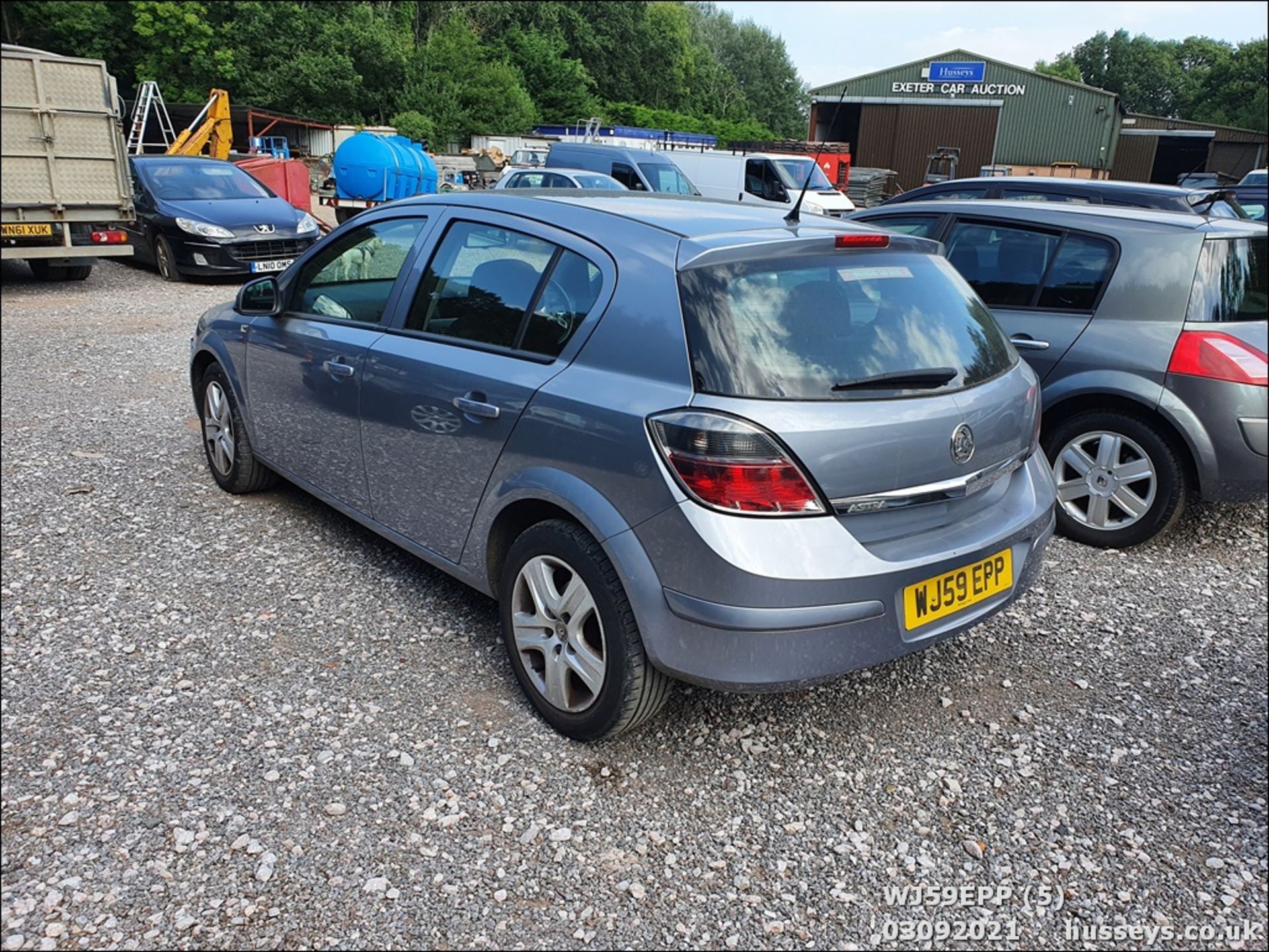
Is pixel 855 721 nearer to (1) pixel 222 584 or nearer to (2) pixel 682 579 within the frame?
(2) pixel 682 579

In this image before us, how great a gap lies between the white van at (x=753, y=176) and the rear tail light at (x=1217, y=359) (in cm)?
1693

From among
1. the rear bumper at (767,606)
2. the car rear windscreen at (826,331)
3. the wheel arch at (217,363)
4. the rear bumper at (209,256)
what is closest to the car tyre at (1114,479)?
the car rear windscreen at (826,331)

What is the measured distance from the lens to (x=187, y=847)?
2.59m

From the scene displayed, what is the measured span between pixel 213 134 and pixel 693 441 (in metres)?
25.1

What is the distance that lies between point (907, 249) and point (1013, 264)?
7.87 ft

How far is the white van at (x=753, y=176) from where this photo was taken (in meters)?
21.4

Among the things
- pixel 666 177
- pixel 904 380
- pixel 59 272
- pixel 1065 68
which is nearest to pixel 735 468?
pixel 904 380

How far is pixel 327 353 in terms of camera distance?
4055mm

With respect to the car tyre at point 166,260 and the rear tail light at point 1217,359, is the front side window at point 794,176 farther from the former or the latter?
the rear tail light at point 1217,359

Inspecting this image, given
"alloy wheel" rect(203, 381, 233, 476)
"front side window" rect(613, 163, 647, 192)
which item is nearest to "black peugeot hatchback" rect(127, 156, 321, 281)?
"alloy wheel" rect(203, 381, 233, 476)

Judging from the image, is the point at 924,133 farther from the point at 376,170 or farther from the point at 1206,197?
the point at 1206,197

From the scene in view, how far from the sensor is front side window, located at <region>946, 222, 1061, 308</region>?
17.1 ft

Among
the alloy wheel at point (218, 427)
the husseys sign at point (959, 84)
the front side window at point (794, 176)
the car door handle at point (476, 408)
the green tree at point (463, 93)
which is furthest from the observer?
the green tree at point (463, 93)

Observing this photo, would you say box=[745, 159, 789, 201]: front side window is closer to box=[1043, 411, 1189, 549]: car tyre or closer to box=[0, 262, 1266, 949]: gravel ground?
box=[1043, 411, 1189, 549]: car tyre
